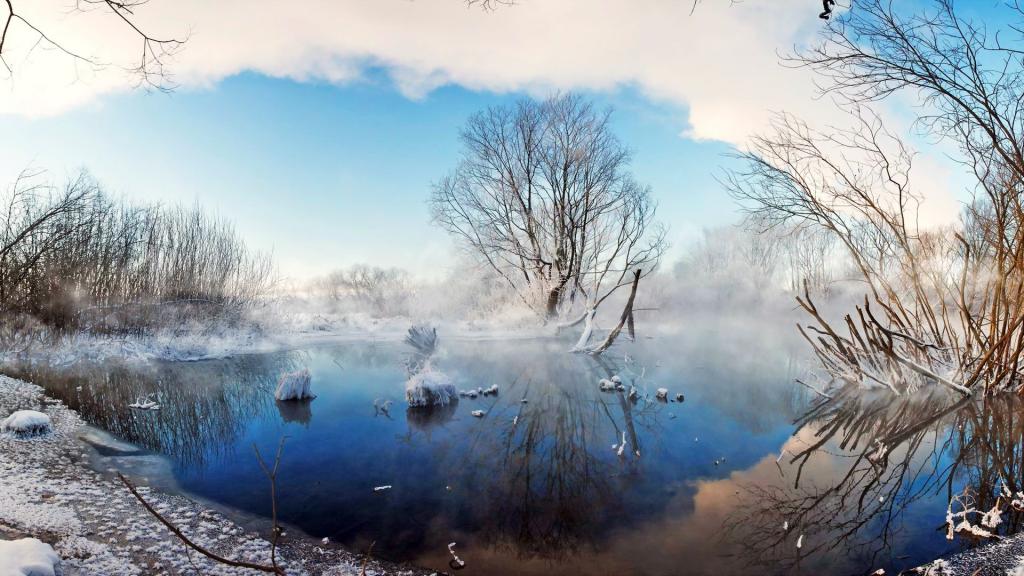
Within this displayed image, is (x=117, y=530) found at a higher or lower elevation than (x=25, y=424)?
lower

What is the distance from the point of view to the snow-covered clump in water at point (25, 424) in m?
5.21

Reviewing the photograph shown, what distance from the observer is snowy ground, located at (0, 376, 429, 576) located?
282 centimetres

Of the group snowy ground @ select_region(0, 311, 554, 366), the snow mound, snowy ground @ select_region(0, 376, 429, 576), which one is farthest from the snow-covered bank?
snowy ground @ select_region(0, 311, 554, 366)

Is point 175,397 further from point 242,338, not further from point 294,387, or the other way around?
point 242,338

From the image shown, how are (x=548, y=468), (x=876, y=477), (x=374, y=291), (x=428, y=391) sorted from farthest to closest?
(x=374, y=291) < (x=428, y=391) < (x=548, y=468) < (x=876, y=477)

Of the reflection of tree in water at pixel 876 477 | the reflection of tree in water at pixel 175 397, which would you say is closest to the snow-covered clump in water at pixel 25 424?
the reflection of tree in water at pixel 175 397

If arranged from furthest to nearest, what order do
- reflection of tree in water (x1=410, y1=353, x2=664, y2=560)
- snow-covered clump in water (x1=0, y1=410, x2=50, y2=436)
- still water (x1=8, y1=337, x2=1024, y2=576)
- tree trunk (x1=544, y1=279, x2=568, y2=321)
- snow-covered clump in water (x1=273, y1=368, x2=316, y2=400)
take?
tree trunk (x1=544, y1=279, x2=568, y2=321) < snow-covered clump in water (x1=273, y1=368, x2=316, y2=400) < snow-covered clump in water (x1=0, y1=410, x2=50, y2=436) < reflection of tree in water (x1=410, y1=353, x2=664, y2=560) < still water (x1=8, y1=337, x2=1024, y2=576)

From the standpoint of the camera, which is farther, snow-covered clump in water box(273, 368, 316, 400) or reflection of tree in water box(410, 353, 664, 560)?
snow-covered clump in water box(273, 368, 316, 400)

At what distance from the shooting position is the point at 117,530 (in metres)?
3.20

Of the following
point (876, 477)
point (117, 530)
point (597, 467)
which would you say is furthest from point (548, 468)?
point (117, 530)

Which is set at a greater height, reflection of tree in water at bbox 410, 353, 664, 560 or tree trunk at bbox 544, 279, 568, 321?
tree trunk at bbox 544, 279, 568, 321

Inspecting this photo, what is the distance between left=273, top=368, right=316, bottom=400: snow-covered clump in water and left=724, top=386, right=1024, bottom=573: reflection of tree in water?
21.5 ft

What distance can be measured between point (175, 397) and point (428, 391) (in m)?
4.46

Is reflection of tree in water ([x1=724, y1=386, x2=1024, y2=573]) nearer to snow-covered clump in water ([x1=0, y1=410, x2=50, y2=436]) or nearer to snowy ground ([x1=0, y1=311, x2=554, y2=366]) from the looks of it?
snow-covered clump in water ([x1=0, y1=410, x2=50, y2=436])
